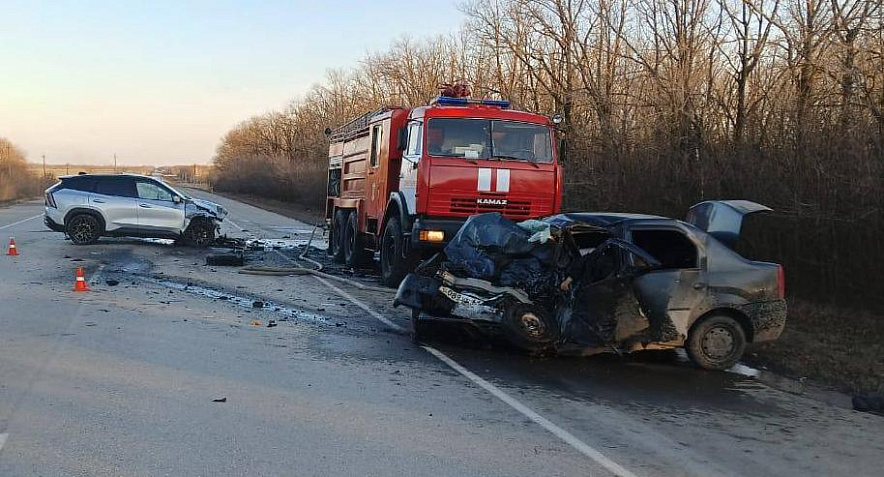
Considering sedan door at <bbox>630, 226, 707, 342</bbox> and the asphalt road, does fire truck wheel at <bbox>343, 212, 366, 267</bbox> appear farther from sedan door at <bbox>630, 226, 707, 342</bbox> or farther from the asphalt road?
sedan door at <bbox>630, 226, 707, 342</bbox>

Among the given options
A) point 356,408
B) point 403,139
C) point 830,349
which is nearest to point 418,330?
point 356,408

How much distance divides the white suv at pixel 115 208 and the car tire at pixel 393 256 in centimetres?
782

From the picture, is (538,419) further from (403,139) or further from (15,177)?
(15,177)

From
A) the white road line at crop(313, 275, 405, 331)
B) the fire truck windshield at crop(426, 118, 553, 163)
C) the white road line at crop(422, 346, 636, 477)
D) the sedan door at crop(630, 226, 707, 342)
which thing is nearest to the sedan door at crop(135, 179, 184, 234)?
the white road line at crop(313, 275, 405, 331)

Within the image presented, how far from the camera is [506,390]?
22.1 feet

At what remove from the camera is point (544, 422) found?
5.80 m

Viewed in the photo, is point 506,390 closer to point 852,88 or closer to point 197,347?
point 197,347

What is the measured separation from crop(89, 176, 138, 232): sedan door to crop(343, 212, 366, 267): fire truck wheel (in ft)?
19.5

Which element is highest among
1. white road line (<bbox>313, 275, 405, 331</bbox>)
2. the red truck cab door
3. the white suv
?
the red truck cab door

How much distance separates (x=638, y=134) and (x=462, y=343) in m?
10.9

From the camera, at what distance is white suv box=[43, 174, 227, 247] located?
62.1 ft

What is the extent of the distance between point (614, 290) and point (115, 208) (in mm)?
15011

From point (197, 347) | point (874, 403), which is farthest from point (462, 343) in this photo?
point (874, 403)

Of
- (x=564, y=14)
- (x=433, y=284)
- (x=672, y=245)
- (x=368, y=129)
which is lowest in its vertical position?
(x=433, y=284)
